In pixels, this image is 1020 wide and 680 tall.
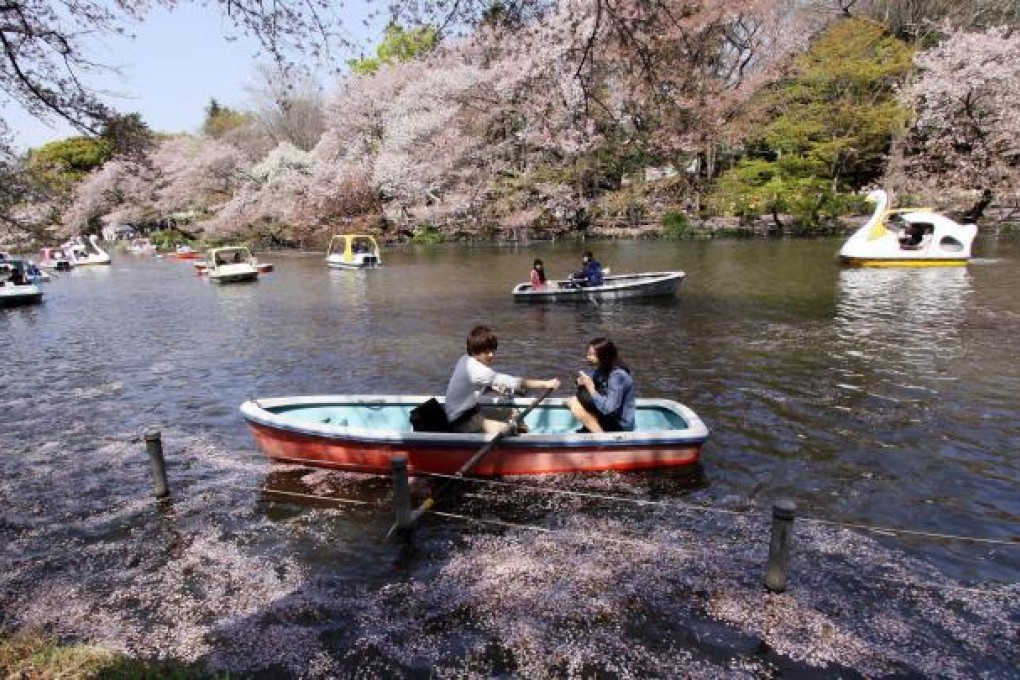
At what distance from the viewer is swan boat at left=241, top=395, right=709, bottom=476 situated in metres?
8.52

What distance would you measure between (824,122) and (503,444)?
127 ft

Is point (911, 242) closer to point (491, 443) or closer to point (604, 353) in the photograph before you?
point (604, 353)

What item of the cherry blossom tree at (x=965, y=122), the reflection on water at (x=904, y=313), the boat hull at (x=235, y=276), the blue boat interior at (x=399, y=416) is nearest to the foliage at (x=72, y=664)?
the blue boat interior at (x=399, y=416)

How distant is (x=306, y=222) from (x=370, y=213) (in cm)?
518

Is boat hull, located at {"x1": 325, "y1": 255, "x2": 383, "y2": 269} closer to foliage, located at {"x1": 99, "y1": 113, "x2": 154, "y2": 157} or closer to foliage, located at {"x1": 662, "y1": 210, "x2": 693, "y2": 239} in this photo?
foliage, located at {"x1": 662, "y1": 210, "x2": 693, "y2": 239}

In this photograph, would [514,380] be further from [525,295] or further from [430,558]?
[525,295]

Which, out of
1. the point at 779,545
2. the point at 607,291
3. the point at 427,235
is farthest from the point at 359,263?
the point at 779,545

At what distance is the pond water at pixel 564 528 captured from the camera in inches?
227

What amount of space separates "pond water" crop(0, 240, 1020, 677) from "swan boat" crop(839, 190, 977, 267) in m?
11.0

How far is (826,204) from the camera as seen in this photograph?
132 ft

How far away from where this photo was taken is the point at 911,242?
27.5 m

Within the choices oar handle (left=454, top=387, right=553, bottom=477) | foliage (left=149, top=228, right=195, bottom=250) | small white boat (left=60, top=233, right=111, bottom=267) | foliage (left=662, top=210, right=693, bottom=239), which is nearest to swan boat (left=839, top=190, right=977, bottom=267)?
foliage (left=662, top=210, right=693, bottom=239)

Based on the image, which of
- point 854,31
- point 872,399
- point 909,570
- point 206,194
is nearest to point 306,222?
point 206,194

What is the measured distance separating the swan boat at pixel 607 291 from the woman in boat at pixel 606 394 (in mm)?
12175
